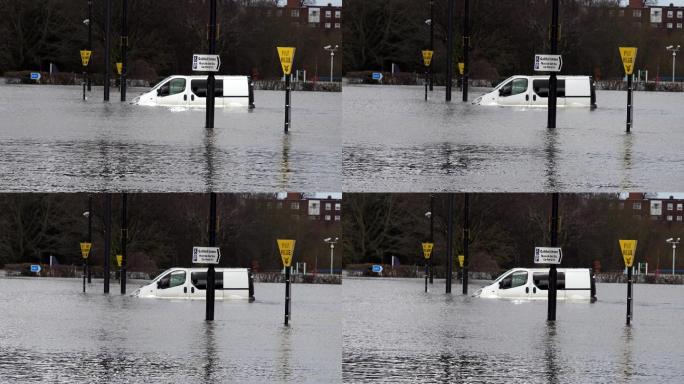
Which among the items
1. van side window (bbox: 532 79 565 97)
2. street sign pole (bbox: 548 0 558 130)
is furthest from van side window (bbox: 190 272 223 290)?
street sign pole (bbox: 548 0 558 130)

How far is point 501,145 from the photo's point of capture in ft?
80.2

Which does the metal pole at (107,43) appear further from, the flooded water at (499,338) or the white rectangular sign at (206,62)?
the flooded water at (499,338)

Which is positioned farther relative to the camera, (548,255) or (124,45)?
(124,45)

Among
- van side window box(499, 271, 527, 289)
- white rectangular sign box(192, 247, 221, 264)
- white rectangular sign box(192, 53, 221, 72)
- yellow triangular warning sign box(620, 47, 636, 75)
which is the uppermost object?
yellow triangular warning sign box(620, 47, 636, 75)

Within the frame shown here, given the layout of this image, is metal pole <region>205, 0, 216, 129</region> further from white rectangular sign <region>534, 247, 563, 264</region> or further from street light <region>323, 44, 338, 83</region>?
white rectangular sign <region>534, 247, 563, 264</region>

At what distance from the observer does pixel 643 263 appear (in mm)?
43750

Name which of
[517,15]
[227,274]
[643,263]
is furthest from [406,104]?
[643,263]

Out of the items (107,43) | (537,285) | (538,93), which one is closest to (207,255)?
(107,43)

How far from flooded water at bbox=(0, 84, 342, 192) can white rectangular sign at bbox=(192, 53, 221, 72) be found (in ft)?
4.12

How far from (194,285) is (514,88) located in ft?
43.7

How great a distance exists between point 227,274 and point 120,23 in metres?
8.65

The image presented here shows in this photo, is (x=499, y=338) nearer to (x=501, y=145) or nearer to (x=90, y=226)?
(x=501, y=145)

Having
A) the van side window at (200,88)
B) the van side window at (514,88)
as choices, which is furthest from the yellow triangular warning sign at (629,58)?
the van side window at (200,88)

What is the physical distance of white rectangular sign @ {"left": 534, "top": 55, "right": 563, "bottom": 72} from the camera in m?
23.5
